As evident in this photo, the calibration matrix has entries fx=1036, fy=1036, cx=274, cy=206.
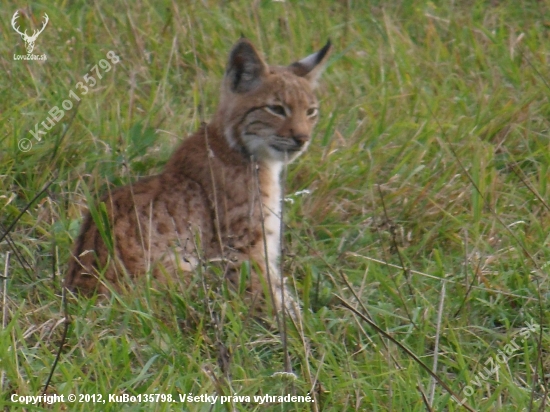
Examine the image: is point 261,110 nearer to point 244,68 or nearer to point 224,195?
point 244,68

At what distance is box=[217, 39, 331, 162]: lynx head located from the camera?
17.7 ft

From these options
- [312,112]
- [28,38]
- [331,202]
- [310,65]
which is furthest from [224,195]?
[28,38]

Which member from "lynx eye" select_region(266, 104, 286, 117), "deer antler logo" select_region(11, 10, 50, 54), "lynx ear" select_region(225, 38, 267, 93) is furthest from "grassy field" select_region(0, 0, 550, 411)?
"lynx eye" select_region(266, 104, 286, 117)

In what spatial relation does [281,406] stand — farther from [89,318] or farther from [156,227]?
[156,227]

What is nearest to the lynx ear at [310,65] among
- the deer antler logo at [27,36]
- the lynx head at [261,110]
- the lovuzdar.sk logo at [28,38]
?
the lynx head at [261,110]

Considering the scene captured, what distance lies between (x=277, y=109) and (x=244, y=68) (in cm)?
28

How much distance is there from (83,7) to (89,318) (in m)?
3.59

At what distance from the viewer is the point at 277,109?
5465mm

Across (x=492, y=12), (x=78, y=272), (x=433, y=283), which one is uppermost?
(x=78, y=272)

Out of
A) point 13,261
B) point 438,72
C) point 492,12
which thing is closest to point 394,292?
point 13,261

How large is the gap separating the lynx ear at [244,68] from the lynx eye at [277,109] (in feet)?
0.52

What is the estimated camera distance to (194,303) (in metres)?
4.32

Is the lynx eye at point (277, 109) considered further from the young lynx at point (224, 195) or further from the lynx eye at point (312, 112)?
the lynx eye at point (312, 112)

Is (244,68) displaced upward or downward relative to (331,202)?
upward
